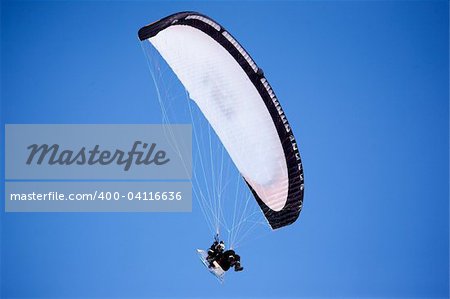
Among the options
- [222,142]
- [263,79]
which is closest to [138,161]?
[222,142]

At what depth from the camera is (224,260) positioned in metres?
8.26

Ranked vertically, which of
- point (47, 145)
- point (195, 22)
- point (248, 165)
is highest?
point (47, 145)

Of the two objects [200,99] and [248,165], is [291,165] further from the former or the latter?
[200,99]

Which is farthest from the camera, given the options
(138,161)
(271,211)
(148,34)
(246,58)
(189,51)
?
(138,161)

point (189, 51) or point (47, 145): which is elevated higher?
point (47, 145)

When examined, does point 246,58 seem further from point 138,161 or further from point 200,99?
point 138,161

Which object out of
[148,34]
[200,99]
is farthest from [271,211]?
[148,34]

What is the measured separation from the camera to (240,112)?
8445 mm

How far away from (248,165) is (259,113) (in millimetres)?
1141

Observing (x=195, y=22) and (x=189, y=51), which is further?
(x=189, y=51)

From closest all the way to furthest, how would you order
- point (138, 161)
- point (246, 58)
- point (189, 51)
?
point (246, 58) < point (189, 51) < point (138, 161)

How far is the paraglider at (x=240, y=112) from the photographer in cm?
768

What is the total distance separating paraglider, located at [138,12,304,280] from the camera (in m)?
7.68

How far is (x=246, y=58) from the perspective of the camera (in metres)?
7.52
